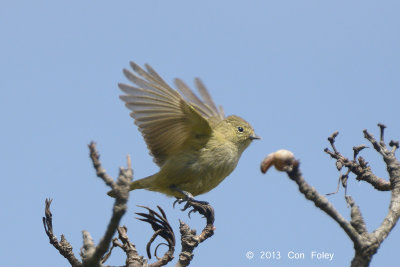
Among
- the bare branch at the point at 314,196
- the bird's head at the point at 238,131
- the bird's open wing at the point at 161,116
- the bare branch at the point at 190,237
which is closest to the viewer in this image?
the bare branch at the point at 314,196

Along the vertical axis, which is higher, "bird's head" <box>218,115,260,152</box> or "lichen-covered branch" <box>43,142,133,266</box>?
"bird's head" <box>218,115,260,152</box>

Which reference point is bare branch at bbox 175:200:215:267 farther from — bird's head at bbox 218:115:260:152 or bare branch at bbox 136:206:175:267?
bird's head at bbox 218:115:260:152

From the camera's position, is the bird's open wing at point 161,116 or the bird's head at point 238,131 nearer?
the bird's open wing at point 161,116

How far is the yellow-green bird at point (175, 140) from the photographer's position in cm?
624

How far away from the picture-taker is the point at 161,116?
250 inches

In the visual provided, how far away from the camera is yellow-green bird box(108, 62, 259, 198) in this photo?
6238 millimetres

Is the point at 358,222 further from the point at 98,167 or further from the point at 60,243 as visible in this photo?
the point at 60,243

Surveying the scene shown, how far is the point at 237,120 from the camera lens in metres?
7.20

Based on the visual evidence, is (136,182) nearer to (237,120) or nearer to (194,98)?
(237,120)

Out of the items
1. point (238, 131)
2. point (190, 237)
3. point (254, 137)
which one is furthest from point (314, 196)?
point (254, 137)

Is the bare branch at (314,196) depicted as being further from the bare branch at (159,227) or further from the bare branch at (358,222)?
the bare branch at (159,227)

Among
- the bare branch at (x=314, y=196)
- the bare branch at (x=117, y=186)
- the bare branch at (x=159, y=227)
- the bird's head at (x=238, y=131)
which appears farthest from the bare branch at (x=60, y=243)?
the bird's head at (x=238, y=131)

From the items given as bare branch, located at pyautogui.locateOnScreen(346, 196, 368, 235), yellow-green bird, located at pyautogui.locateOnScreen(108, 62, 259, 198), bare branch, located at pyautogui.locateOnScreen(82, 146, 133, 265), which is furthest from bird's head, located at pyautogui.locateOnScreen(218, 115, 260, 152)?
bare branch, located at pyautogui.locateOnScreen(82, 146, 133, 265)

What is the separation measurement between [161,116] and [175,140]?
36 cm
